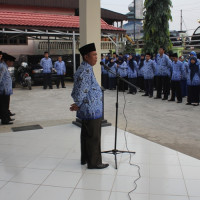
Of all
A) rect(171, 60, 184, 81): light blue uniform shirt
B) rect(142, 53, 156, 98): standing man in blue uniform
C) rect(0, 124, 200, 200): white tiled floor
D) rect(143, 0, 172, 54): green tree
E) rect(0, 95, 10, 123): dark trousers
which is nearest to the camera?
rect(0, 124, 200, 200): white tiled floor

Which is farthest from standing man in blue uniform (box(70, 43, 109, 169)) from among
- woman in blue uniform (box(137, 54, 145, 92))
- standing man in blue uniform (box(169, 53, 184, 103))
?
woman in blue uniform (box(137, 54, 145, 92))

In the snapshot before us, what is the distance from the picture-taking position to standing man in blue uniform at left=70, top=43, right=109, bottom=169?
4.29 metres

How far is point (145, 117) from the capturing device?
28.0ft

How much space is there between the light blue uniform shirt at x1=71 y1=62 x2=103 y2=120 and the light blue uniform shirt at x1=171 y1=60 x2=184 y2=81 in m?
6.85

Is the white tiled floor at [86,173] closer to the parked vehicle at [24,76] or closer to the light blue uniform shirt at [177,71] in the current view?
the light blue uniform shirt at [177,71]

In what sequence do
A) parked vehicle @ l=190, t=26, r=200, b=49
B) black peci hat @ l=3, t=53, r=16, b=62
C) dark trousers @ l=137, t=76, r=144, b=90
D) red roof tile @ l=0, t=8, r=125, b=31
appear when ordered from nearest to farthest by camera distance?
black peci hat @ l=3, t=53, r=16, b=62 → dark trousers @ l=137, t=76, r=144, b=90 → red roof tile @ l=0, t=8, r=125, b=31 → parked vehicle @ l=190, t=26, r=200, b=49

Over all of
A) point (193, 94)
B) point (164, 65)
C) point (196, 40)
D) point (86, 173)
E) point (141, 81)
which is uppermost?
point (196, 40)

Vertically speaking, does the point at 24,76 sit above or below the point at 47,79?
above

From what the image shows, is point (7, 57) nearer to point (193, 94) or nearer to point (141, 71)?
point (193, 94)

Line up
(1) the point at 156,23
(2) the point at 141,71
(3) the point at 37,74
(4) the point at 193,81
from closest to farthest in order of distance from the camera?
(4) the point at 193,81, (2) the point at 141,71, (3) the point at 37,74, (1) the point at 156,23

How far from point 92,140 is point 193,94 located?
671 cm

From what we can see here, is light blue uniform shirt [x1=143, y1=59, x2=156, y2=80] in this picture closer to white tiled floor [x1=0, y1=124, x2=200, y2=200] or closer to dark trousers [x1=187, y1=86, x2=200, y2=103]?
dark trousers [x1=187, y1=86, x2=200, y2=103]

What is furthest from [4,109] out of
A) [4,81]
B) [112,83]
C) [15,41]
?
[15,41]

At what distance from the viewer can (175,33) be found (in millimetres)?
25984
